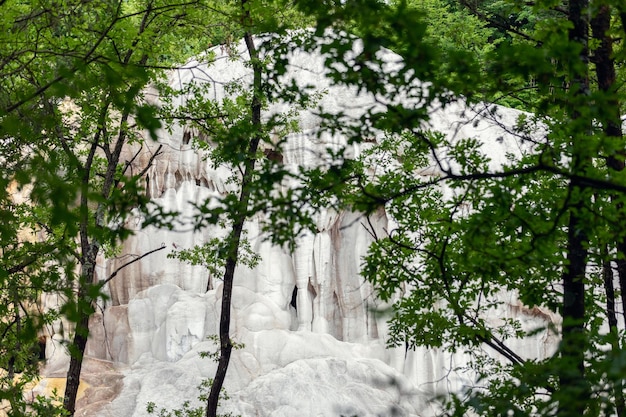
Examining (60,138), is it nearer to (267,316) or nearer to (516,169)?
(516,169)

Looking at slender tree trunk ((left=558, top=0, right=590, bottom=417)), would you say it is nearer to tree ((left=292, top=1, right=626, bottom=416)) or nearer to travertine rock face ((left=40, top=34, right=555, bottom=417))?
tree ((left=292, top=1, right=626, bottom=416))

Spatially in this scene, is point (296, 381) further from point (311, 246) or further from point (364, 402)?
point (311, 246)

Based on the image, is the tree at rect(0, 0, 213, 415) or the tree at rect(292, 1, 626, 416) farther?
the tree at rect(292, 1, 626, 416)

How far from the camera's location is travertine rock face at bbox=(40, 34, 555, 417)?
1486 cm

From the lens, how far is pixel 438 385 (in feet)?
52.2

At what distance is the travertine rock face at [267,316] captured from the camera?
1486cm

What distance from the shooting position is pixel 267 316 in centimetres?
1688

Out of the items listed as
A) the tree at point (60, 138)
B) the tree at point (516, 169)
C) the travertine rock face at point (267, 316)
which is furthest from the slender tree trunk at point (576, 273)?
the travertine rock face at point (267, 316)

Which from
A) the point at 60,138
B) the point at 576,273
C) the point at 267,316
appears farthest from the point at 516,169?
the point at 267,316

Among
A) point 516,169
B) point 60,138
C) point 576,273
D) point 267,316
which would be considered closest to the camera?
point 516,169

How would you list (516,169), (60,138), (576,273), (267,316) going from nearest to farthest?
(516,169), (576,273), (60,138), (267,316)

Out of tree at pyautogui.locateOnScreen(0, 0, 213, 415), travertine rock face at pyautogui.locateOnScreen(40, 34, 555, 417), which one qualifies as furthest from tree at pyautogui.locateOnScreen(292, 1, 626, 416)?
travertine rock face at pyautogui.locateOnScreen(40, 34, 555, 417)

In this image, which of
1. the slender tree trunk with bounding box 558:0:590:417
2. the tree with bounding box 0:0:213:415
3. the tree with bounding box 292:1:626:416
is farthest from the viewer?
the tree with bounding box 292:1:626:416

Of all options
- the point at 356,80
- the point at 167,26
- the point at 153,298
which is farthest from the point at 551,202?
the point at 153,298
